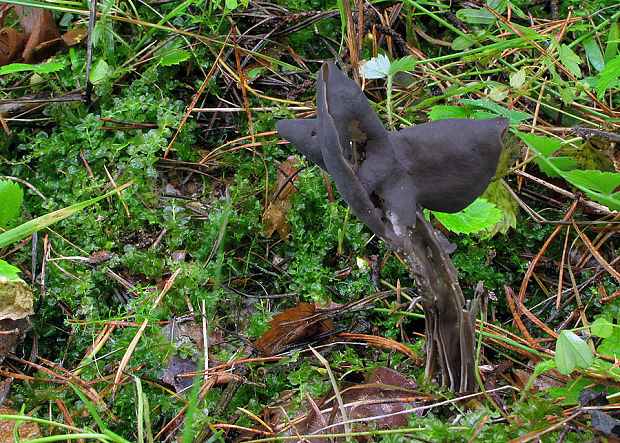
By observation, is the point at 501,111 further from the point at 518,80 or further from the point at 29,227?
the point at 29,227

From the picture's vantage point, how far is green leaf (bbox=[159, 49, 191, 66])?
7.24 feet

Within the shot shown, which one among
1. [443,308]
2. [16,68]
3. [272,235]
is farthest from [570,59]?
[16,68]

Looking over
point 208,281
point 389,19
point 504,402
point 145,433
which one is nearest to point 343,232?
point 208,281

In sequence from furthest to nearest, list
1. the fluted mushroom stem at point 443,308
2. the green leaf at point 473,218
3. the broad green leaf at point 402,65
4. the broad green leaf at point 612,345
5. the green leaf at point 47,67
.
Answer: the green leaf at point 47,67
the broad green leaf at point 402,65
the green leaf at point 473,218
the broad green leaf at point 612,345
the fluted mushroom stem at point 443,308

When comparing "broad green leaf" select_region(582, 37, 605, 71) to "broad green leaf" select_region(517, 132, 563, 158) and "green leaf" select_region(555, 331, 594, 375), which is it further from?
"green leaf" select_region(555, 331, 594, 375)

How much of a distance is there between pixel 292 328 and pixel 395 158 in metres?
0.79

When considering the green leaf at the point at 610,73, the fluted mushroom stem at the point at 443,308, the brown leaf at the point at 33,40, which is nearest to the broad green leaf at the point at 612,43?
the green leaf at the point at 610,73

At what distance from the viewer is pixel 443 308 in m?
1.28

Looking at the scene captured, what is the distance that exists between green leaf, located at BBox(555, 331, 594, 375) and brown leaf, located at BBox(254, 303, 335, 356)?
76cm

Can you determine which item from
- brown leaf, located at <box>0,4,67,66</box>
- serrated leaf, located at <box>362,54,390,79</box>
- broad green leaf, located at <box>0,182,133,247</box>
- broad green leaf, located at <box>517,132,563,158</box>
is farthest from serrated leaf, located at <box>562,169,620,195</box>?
brown leaf, located at <box>0,4,67,66</box>

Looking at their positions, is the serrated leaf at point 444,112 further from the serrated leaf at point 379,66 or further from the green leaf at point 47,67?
the green leaf at point 47,67

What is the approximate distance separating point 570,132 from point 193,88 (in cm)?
163

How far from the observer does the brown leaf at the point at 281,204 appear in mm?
2041

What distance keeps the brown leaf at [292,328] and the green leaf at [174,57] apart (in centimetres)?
120
